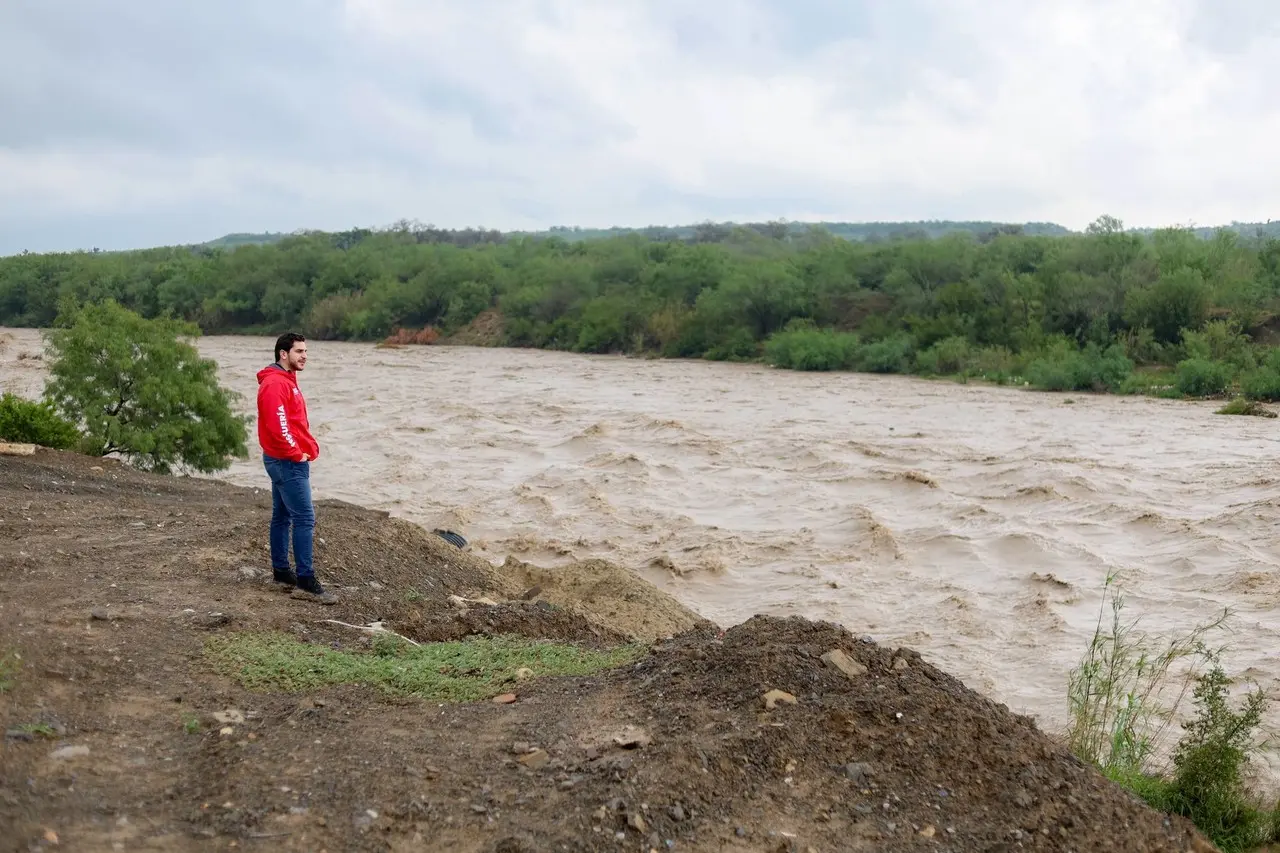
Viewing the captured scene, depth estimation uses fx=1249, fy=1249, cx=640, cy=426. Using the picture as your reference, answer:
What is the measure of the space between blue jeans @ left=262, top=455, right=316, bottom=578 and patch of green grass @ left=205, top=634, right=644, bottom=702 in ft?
3.77

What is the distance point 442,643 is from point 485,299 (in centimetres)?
4106

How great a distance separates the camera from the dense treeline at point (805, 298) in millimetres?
29031

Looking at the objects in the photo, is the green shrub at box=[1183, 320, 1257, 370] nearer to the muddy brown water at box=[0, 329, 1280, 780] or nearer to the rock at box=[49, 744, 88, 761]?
the muddy brown water at box=[0, 329, 1280, 780]

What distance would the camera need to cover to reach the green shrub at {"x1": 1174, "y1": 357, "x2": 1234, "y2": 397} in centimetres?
2517

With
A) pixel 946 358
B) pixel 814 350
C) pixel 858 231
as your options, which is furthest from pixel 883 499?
pixel 858 231

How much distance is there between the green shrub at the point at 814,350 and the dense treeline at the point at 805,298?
5cm

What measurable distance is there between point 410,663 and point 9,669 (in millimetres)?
1842

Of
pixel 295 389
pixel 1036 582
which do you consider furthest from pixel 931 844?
pixel 1036 582

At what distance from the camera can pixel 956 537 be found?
13500 mm

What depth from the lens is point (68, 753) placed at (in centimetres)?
471

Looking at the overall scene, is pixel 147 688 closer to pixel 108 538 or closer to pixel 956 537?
pixel 108 538

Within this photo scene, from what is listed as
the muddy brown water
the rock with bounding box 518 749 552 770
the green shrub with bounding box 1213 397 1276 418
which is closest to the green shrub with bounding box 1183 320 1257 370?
the muddy brown water

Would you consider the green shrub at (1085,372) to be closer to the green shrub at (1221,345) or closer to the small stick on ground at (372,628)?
the green shrub at (1221,345)

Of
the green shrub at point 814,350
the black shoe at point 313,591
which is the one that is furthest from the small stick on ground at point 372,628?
the green shrub at point 814,350
